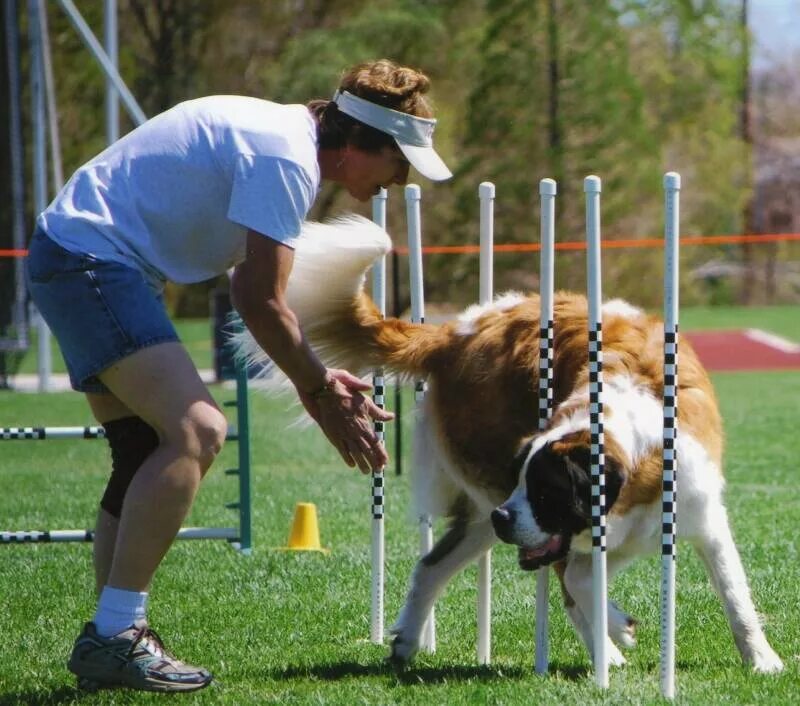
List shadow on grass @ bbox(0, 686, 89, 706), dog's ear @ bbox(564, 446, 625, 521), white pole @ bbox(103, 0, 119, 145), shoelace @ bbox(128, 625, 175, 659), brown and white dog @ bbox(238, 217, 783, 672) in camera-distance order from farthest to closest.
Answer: white pole @ bbox(103, 0, 119, 145)
brown and white dog @ bbox(238, 217, 783, 672)
dog's ear @ bbox(564, 446, 625, 521)
shadow on grass @ bbox(0, 686, 89, 706)
shoelace @ bbox(128, 625, 175, 659)

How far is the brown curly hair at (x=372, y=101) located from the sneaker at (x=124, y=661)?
1622 millimetres

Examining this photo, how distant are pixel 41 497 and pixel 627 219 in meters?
24.0

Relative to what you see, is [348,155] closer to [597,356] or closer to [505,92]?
[597,356]

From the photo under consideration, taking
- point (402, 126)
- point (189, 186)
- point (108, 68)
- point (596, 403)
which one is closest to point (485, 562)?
point (596, 403)

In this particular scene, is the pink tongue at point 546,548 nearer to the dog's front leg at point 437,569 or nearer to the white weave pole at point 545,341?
the white weave pole at point 545,341

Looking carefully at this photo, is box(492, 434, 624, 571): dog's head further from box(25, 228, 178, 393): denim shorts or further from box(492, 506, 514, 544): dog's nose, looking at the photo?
box(25, 228, 178, 393): denim shorts

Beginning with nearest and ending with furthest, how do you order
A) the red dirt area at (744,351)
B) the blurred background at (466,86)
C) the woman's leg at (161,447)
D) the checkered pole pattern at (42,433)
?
the woman's leg at (161,447) < the checkered pole pattern at (42,433) < the red dirt area at (744,351) < the blurred background at (466,86)

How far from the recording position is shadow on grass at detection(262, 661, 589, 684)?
4605 millimetres

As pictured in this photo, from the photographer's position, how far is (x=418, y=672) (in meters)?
4.75

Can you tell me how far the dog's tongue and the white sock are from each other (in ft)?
4.19

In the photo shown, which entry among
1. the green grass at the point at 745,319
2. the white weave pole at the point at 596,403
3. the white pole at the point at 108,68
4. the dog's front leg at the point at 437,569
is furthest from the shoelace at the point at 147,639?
the green grass at the point at 745,319

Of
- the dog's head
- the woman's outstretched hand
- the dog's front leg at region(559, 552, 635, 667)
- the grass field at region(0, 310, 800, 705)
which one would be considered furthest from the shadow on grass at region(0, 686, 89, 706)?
the dog's front leg at region(559, 552, 635, 667)

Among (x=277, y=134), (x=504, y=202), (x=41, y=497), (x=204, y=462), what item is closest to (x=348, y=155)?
(x=277, y=134)

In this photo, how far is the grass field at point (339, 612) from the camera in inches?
172
